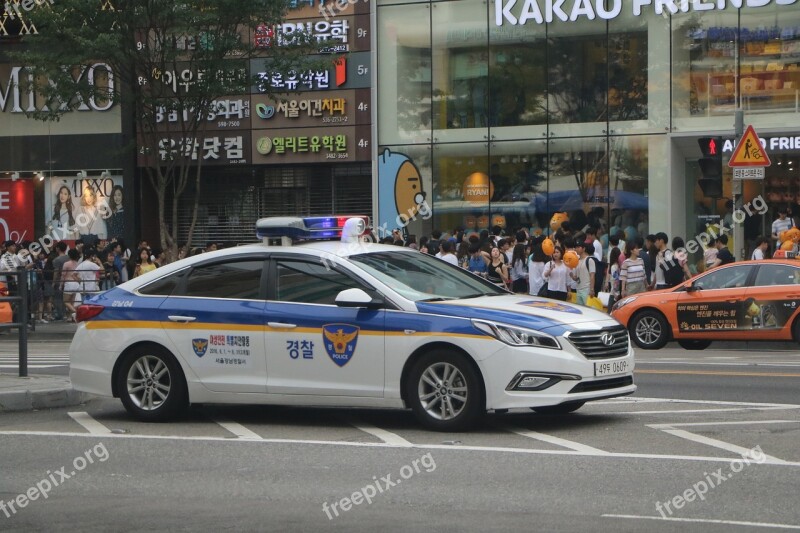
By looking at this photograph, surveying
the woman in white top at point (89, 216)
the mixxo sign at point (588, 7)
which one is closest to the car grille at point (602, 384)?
the mixxo sign at point (588, 7)

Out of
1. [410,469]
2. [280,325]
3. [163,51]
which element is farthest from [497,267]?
[410,469]

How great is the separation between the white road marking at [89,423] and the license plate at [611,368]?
4.14 metres

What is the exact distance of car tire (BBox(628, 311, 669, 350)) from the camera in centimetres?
1995

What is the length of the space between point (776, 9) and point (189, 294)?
2200 cm

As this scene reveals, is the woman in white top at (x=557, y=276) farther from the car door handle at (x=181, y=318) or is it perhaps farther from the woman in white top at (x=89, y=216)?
the woman in white top at (x=89, y=216)

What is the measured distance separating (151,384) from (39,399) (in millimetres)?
1758

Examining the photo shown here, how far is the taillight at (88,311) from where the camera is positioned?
11.4 m

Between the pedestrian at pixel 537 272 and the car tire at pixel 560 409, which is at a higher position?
the pedestrian at pixel 537 272

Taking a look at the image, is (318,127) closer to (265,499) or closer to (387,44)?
(387,44)

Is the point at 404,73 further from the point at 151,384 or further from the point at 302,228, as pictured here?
the point at 151,384

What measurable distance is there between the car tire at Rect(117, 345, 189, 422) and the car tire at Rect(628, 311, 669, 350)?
10.7 m

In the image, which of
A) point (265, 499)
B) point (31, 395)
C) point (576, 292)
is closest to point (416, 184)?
point (576, 292)

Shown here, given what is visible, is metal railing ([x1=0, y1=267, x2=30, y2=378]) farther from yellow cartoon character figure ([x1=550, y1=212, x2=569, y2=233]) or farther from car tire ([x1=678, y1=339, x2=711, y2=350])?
yellow cartoon character figure ([x1=550, y1=212, x2=569, y2=233])

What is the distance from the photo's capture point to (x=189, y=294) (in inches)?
440
